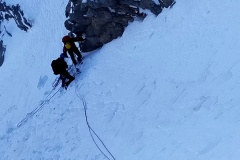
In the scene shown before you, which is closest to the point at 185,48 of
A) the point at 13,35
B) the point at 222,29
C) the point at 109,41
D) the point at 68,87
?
the point at 222,29

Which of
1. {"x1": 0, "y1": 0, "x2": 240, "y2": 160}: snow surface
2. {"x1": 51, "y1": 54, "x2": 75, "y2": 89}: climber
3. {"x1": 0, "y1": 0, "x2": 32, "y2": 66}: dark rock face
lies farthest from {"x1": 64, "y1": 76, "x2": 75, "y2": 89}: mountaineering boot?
{"x1": 0, "y1": 0, "x2": 32, "y2": 66}: dark rock face

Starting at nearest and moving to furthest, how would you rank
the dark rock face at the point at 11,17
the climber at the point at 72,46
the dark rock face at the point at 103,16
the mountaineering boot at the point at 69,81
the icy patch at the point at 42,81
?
the dark rock face at the point at 103,16 → the climber at the point at 72,46 → the mountaineering boot at the point at 69,81 → the icy patch at the point at 42,81 → the dark rock face at the point at 11,17

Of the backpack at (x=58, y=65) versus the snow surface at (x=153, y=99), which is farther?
the backpack at (x=58, y=65)

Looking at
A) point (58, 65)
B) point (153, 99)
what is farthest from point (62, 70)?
point (153, 99)

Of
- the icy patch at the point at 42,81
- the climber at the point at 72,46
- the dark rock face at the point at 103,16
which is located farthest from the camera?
the icy patch at the point at 42,81

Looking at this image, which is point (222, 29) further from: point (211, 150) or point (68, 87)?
point (68, 87)

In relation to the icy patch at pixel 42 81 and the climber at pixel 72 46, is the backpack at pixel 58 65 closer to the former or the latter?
the climber at pixel 72 46

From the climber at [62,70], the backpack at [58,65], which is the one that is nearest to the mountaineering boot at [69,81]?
the climber at [62,70]
